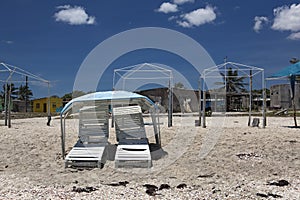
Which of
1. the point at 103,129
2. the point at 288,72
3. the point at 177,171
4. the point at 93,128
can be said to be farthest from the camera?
the point at 288,72

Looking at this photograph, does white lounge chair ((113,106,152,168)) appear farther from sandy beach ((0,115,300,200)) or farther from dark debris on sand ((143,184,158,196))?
dark debris on sand ((143,184,158,196))

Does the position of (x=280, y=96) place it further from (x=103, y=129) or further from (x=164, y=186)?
(x=164, y=186)

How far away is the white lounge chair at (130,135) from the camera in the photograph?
820cm

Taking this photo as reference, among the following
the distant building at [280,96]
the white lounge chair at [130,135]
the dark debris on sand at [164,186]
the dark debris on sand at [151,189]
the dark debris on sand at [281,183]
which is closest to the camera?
the dark debris on sand at [151,189]

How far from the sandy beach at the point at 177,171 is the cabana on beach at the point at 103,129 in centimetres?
35

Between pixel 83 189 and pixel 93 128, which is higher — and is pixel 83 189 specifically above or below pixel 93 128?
below

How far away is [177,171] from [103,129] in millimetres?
3215

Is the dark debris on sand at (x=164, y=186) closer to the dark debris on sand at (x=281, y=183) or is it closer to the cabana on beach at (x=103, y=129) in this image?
the cabana on beach at (x=103, y=129)

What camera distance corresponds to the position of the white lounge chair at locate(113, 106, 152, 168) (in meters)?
8.20

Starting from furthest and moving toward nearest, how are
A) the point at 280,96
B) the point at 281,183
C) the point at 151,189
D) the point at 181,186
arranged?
the point at 280,96 < the point at 281,183 < the point at 181,186 < the point at 151,189

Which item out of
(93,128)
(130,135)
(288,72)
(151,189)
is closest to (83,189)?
(151,189)

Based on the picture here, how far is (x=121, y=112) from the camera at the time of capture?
1016 cm

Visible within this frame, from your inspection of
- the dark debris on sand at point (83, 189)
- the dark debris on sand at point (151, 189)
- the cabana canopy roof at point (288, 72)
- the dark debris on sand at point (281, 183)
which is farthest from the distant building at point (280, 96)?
the dark debris on sand at point (83, 189)

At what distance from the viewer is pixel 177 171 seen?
24.0ft
